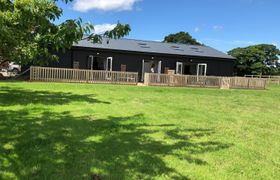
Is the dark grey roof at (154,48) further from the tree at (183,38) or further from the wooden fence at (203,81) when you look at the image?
the tree at (183,38)

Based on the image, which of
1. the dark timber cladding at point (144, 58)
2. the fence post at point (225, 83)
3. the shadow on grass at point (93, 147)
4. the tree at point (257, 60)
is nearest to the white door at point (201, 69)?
the dark timber cladding at point (144, 58)

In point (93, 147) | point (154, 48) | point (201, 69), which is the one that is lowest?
point (93, 147)

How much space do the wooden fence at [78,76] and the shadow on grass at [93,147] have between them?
13277 mm

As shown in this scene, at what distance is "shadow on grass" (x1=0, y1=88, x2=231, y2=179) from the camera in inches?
182

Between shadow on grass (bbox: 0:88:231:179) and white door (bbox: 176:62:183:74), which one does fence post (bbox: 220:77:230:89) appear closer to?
white door (bbox: 176:62:183:74)

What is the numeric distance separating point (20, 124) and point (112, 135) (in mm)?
2075

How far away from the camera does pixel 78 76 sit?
886 inches

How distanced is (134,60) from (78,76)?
6.36 meters

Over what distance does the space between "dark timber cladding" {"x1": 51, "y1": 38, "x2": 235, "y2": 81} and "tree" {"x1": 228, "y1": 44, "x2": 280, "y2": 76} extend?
3539cm

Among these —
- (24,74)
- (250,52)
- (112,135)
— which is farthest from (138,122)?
(250,52)

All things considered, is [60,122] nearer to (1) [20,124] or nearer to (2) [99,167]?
(1) [20,124]

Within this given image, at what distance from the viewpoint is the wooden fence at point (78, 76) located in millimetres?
21375

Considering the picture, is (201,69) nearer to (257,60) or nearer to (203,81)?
(203,81)

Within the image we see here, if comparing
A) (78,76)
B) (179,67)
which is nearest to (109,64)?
(78,76)
